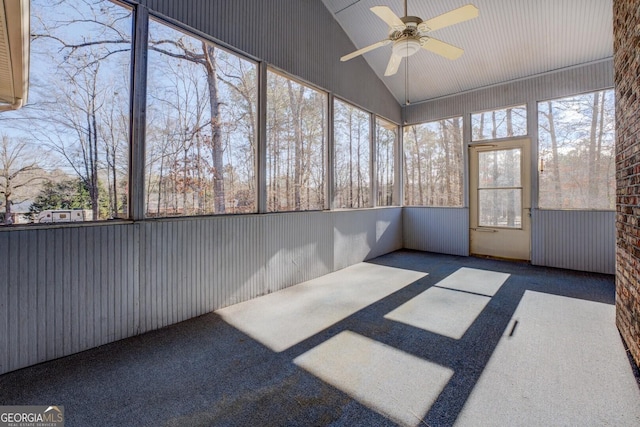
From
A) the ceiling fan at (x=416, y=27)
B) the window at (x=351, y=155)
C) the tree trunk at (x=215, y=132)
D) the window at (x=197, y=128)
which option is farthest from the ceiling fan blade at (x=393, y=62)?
the tree trunk at (x=215, y=132)

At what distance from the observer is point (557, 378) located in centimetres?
207

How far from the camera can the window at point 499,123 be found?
556 cm

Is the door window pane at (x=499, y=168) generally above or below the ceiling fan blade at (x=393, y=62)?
below

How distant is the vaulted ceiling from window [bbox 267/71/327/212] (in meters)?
1.37

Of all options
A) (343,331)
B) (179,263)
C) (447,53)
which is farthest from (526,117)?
(179,263)

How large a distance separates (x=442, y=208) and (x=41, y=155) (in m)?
6.18

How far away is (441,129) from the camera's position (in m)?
6.45

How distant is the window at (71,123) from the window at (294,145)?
1667mm

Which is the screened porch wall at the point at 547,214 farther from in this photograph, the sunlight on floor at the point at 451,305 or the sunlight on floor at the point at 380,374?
the sunlight on floor at the point at 380,374

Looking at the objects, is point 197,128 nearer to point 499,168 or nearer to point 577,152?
point 499,168

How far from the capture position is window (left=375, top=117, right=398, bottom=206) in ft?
20.5

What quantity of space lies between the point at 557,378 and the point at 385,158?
4922mm

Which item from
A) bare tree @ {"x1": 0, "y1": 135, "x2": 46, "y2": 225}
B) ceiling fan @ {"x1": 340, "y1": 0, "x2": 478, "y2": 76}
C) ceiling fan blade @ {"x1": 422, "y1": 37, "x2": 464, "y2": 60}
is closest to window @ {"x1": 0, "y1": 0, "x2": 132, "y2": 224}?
bare tree @ {"x1": 0, "y1": 135, "x2": 46, "y2": 225}

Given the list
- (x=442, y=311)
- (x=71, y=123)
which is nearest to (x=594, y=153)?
(x=442, y=311)
